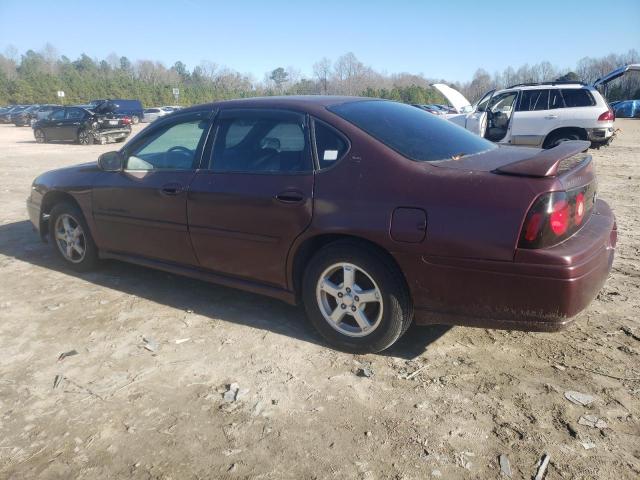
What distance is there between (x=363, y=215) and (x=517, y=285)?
0.93 meters

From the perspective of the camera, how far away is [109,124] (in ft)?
68.8

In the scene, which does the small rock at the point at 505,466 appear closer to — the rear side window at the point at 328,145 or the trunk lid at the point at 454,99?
the rear side window at the point at 328,145

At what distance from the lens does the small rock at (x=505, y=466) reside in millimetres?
2166

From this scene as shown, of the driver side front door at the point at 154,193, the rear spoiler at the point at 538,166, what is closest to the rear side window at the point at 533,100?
the rear spoiler at the point at 538,166

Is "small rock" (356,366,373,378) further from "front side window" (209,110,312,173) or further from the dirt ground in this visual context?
"front side window" (209,110,312,173)

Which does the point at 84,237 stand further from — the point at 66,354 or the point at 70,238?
the point at 66,354

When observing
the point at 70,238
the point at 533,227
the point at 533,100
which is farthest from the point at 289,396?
the point at 533,100

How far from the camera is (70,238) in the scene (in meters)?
4.89

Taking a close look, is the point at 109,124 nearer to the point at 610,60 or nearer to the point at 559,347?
the point at 559,347

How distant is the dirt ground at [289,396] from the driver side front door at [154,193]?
1.68ft

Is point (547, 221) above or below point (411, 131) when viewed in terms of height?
below

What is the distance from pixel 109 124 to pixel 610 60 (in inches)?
3153

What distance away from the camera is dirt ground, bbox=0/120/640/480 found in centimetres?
228

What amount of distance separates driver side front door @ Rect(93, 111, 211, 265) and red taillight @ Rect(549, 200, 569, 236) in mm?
2532
